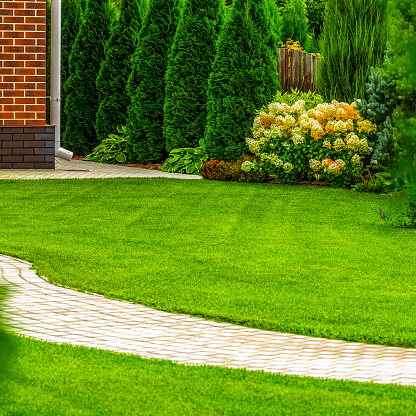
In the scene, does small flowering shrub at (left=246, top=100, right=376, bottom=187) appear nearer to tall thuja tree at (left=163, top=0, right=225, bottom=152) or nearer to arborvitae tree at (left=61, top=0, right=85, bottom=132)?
tall thuja tree at (left=163, top=0, right=225, bottom=152)

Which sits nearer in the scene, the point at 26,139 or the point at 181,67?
the point at 26,139

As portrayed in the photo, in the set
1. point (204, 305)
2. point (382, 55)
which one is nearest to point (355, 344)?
point (204, 305)

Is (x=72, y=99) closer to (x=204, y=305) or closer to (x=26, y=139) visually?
(x=26, y=139)

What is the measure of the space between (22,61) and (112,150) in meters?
3.88

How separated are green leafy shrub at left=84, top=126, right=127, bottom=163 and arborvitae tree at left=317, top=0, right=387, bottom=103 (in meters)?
5.34

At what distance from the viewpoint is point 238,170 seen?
14.2 m

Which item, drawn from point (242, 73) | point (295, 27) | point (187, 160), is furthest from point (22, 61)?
point (295, 27)

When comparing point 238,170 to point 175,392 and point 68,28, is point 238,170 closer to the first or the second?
point 68,28

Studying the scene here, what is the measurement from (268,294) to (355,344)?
1257 mm

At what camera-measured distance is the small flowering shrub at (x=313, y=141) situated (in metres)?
12.9

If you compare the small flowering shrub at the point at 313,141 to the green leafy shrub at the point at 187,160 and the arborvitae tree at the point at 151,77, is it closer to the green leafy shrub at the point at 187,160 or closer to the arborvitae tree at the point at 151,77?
the green leafy shrub at the point at 187,160

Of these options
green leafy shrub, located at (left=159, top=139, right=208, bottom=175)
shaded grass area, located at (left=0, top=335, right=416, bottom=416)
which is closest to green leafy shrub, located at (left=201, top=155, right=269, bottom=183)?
green leafy shrub, located at (left=159, top=139, right=208, bottom=175)

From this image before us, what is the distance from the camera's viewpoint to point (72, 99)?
19.1 metres

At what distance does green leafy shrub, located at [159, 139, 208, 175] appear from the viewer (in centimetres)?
1560
